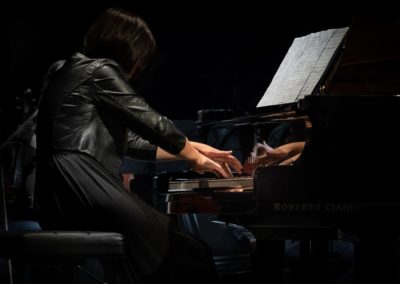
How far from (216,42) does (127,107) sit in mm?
3658

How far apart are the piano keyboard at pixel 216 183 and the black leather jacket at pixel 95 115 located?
0.19 meters

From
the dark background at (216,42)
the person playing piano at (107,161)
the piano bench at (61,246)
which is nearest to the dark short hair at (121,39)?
the person playing piano at (107,161)

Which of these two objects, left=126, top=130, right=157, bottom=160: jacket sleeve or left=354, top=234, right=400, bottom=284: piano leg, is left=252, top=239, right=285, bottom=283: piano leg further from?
left=126, top=130, right=157, bottom=160: jacket sleeve

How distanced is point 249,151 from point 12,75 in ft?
17.4

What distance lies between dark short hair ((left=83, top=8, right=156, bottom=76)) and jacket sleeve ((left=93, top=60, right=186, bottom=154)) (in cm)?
13

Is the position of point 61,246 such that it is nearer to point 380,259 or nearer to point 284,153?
point 284,153

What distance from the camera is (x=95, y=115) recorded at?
2410 mm

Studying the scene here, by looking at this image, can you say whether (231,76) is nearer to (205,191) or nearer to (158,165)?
(158,165)

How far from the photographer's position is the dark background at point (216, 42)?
18.0 ft

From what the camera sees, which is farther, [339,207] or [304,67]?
[304,67]

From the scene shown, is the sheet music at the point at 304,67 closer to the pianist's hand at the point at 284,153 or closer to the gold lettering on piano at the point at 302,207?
the pianist's hand at the point at 284,153

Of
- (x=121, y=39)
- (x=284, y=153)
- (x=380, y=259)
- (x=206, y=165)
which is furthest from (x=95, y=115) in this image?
(x=380, y=259)

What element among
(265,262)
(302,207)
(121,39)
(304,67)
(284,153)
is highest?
(121,39)

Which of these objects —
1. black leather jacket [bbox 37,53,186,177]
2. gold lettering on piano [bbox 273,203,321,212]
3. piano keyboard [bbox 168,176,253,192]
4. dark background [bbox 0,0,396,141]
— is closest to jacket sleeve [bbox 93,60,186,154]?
black leather jacket [bbox 37,53,186,177]
